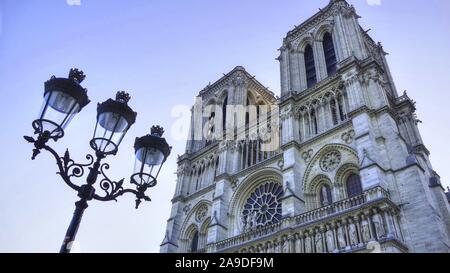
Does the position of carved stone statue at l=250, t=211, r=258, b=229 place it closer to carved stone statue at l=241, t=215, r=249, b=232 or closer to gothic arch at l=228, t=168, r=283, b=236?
carved stone statue at l=241, t=215, r=249, b=232

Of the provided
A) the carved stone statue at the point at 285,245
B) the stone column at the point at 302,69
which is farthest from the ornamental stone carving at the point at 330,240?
the stone column at the point at 302,69

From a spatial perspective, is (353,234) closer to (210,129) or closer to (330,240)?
(330,240)

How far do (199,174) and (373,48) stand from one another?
693 inches

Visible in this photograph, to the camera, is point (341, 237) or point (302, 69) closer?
point (341, 237)

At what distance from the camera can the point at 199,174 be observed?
29.3 metres

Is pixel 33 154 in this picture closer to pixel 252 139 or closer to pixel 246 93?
pixel 252 139

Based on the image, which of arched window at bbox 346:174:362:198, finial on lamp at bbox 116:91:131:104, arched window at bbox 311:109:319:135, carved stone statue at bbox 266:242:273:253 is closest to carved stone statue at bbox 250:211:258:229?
carved stone statue at bbox 266:242:273:253

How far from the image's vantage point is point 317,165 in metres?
20.3

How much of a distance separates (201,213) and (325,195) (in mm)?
10789

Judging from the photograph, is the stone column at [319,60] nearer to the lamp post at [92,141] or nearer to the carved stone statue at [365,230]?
the carved stone statue at [365,230]

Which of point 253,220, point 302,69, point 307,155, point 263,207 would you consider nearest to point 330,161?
point 307,155

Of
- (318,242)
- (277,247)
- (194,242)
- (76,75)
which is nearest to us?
(76,75)
